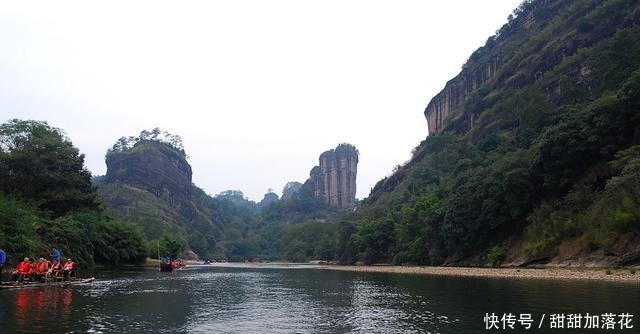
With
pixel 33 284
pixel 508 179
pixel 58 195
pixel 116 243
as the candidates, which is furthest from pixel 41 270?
pixel 508 179

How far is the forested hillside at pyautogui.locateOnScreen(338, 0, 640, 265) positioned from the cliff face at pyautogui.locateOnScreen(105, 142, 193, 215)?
86397 millimetres

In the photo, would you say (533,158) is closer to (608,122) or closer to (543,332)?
(608,122)

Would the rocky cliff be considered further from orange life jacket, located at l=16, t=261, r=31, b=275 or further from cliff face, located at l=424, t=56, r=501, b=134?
orange life jacket, located at l=16, t=261, r=31, b=275

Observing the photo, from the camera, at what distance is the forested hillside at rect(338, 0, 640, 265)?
42875 mm

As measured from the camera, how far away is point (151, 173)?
176 m

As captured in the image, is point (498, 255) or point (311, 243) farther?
point (311, 243)

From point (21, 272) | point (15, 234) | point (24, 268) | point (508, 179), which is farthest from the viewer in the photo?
point (508, 179)

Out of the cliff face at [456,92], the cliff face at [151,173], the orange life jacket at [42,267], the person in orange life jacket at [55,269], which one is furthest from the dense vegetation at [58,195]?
the cliff face at [151,173]

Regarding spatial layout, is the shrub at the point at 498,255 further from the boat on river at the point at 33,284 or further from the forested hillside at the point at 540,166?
the boat on river at the point at 33,284

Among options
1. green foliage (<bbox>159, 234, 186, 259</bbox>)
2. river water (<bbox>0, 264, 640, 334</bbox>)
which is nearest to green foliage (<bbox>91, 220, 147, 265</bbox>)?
green foliage (<bbox>159, 234, 186, 259</bbox>)

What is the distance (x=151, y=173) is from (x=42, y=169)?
115576 millimetres

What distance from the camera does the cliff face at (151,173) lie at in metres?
173

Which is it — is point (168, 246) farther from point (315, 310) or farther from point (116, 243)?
point (315, 310)

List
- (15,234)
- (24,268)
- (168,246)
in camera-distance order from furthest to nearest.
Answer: (168,246), (15,234), (24,268)
